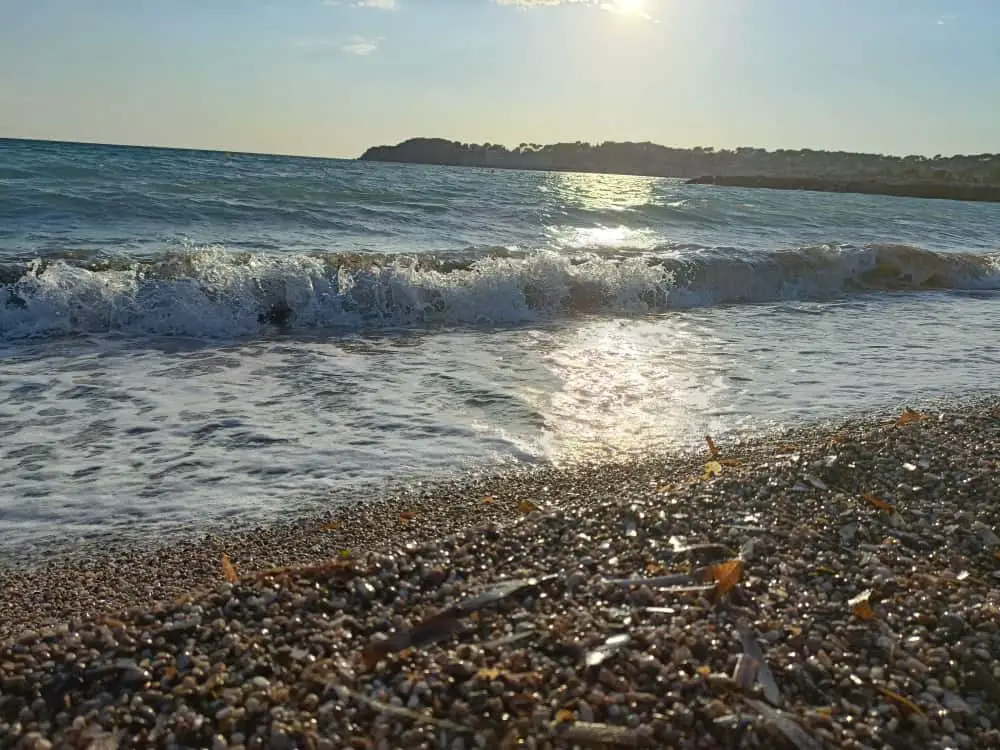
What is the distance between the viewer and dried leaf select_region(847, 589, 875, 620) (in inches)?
94.6

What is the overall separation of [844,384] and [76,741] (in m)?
5.53

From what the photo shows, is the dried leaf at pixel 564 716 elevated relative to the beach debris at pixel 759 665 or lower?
lower

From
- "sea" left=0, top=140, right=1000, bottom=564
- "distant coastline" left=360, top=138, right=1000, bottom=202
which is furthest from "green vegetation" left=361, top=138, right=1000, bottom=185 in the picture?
"sea" left=0, top=140, right=1000, bottom=564

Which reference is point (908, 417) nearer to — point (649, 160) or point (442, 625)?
point (442, 625)

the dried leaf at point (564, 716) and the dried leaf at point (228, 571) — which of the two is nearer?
the dried leaf at point (564, 716)

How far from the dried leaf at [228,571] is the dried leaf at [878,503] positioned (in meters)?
2.60

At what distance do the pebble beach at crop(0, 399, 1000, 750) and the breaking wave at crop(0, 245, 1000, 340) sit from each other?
203 inches

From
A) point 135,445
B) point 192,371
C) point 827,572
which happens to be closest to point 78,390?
point 192,371

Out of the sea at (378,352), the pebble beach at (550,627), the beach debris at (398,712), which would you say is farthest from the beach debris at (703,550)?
the sea at (378,352)

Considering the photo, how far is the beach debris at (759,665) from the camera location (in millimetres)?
2020

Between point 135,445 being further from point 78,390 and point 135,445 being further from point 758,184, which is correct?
point 758,184

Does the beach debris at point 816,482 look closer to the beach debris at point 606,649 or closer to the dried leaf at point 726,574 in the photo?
the dried leaf at point 726,574

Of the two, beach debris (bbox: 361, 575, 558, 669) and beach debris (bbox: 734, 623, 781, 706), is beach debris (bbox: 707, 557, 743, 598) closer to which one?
beach debris (bbox: 734, 623, 781, 706)

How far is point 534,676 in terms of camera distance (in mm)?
2070
